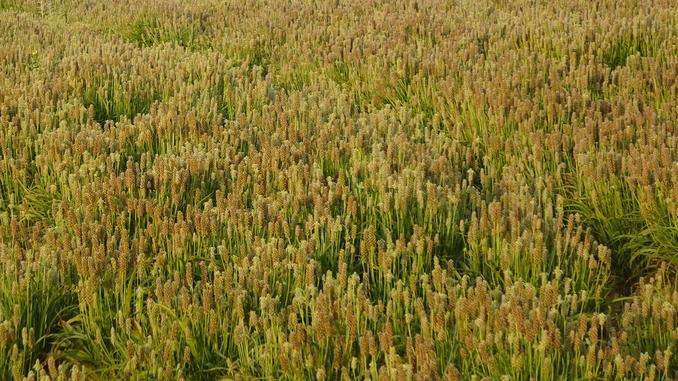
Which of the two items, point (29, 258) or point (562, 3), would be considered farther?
point (562, 3)

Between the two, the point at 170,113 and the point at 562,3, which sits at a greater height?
the point at 562,3

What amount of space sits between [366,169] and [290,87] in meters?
2.39

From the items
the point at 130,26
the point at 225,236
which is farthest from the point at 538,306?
the point at 130,26

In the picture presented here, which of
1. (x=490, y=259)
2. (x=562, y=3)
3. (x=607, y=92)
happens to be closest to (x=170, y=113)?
(x=490, y=259)

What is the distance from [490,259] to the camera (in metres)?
3.33

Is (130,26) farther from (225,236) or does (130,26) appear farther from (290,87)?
(225,236)

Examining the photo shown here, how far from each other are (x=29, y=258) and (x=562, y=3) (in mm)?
6794

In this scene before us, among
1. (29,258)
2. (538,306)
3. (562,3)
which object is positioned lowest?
(29,258)

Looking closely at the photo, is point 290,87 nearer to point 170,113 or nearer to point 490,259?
point 170,113

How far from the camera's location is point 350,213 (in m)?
3.64

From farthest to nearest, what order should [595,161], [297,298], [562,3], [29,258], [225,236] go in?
[562,3], [595,161], [225,236], [29,258], [297,298]

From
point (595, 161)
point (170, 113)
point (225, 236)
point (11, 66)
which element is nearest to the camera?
point (225, 236)

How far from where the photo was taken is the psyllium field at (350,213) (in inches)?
107

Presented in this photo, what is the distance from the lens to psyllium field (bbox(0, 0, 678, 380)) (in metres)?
2.71
